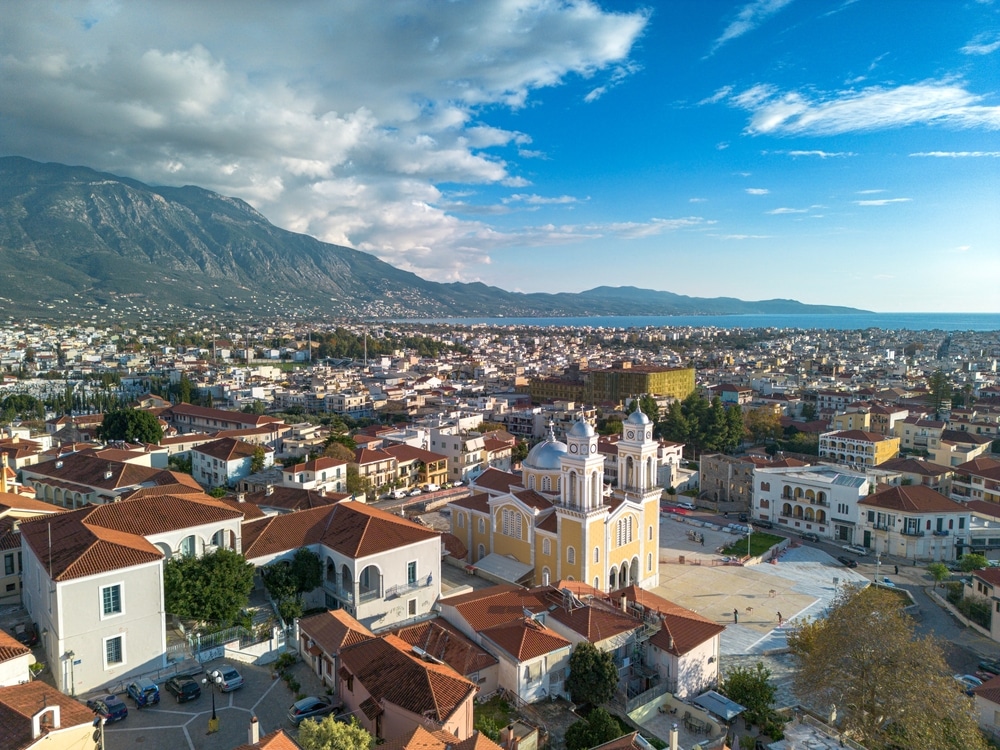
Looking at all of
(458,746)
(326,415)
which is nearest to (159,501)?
(458,746)

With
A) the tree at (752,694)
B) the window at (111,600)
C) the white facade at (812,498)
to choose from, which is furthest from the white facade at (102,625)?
the white facade at (812,498)

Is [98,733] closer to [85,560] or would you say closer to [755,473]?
[85,560]

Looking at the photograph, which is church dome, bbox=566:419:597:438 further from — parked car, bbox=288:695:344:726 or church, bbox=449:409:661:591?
parked car, bbox=288:695:344:726

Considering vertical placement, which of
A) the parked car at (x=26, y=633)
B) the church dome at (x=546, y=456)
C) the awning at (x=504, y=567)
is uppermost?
the church dome at (x=546, y=456)

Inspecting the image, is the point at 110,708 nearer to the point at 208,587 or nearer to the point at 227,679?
the point at 227,679

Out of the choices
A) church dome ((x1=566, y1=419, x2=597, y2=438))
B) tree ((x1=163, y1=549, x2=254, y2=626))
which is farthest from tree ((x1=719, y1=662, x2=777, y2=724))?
tree ((x1=163, y1=549, x2=254, y2=626))

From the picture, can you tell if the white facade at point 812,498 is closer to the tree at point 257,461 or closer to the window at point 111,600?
the tree at point 257,461
